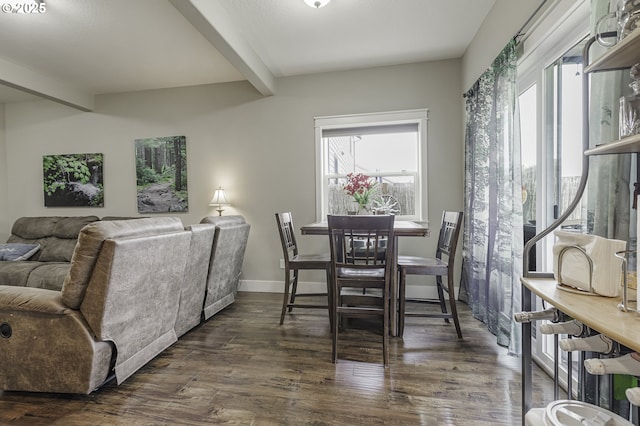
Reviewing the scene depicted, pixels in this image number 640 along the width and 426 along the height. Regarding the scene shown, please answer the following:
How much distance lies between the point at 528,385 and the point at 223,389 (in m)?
1.51

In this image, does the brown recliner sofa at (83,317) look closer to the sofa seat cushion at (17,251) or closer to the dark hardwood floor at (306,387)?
the dark hardwood floor at (306,387)

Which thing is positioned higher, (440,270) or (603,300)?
(603,300)

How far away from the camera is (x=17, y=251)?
130 inches

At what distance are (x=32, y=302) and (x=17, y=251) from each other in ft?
8.67

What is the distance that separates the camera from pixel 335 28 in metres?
2.66

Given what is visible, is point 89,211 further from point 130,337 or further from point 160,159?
point 130,337

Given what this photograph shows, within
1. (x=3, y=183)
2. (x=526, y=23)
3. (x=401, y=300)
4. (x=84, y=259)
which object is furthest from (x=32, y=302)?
(x=3, y=183)

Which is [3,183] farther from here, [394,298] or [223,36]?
[394,298]

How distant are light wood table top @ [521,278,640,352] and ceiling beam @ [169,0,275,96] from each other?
8.31 feet

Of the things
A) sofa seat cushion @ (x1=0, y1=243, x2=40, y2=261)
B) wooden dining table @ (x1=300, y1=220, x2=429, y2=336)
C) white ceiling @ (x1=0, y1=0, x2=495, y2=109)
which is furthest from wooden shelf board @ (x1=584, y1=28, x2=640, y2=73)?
sofa seat cushion @ (x1=0, y1=243, x2=40, y2=261)

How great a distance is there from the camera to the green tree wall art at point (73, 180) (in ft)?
13.5

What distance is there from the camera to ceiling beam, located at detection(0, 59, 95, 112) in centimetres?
320

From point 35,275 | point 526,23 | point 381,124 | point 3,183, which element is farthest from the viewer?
point 3,183

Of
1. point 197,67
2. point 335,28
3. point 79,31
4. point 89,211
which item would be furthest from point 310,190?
point 89,211
